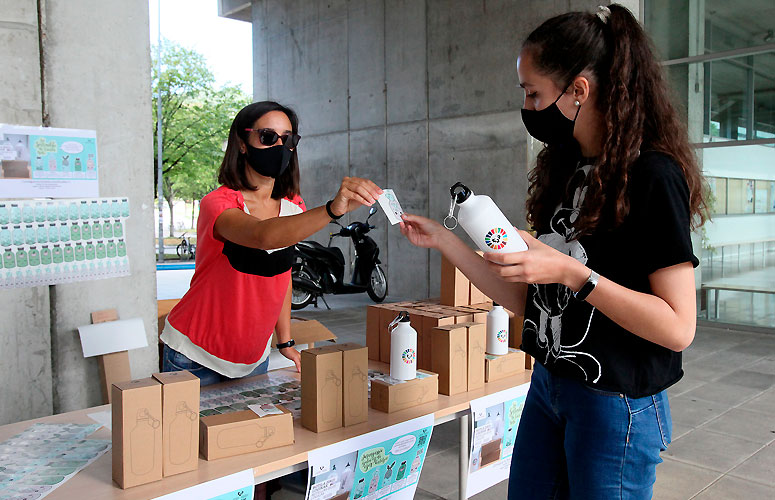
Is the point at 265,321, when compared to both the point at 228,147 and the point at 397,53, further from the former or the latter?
the point at 397,53

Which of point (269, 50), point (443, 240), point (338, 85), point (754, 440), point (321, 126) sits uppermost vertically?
point (269, 50)

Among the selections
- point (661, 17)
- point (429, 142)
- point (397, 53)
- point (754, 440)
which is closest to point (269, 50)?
point (397, 53)

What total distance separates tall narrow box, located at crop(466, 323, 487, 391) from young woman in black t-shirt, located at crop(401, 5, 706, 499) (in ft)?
2.53

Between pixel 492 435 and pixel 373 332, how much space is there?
64 centimetres

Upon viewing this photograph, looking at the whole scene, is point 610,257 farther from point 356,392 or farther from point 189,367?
point 189,367

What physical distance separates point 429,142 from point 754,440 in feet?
19.8

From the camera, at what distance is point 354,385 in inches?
67.6

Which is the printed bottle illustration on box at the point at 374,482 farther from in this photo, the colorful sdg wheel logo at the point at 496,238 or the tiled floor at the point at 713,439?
the colorful sdg wheel logo at the point at 496,238

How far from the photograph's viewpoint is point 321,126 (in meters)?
10.4

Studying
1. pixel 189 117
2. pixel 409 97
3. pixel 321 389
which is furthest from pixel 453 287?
pixel 189 117

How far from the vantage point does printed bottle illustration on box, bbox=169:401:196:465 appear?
1.38m

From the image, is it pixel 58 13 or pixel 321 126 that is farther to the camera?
pixel 321 126

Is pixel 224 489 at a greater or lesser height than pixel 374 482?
greater

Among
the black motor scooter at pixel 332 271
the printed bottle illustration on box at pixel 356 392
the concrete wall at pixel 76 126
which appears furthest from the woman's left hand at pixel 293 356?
the black motor scooter at pixel 332 271
